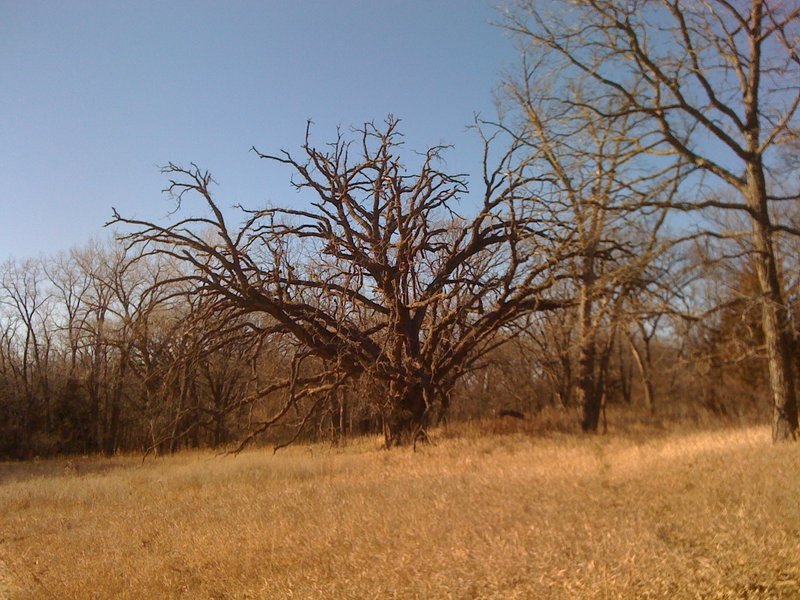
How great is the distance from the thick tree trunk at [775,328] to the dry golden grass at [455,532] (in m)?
0.75

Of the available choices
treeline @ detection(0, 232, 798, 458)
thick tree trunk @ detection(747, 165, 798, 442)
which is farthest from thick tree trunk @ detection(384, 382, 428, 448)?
thick tree trunk @ detection(747, 165, 798, 442)

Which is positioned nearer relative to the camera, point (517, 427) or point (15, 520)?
point (15, 520)

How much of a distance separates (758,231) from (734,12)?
401cm

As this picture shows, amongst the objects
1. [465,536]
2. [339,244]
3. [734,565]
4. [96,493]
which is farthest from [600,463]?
[96,493]

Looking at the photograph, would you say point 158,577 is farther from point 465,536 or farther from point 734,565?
point 734,565

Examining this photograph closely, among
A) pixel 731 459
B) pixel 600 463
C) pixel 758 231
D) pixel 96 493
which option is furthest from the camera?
pixel 96 493

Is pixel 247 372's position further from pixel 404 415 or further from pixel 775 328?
pixel 775 328

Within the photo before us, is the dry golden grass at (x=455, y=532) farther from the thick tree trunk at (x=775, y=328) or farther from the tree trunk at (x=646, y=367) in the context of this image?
the tree trunk at (x=646, y=367)

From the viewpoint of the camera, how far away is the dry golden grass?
5.46 meters

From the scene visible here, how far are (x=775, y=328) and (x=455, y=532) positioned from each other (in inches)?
312

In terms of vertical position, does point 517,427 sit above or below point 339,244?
below

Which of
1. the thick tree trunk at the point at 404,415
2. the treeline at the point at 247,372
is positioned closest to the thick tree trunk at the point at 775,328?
the treeline at the point at 247,372

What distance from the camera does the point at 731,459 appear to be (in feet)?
31.7

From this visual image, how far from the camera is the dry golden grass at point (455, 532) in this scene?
5.46 meters
